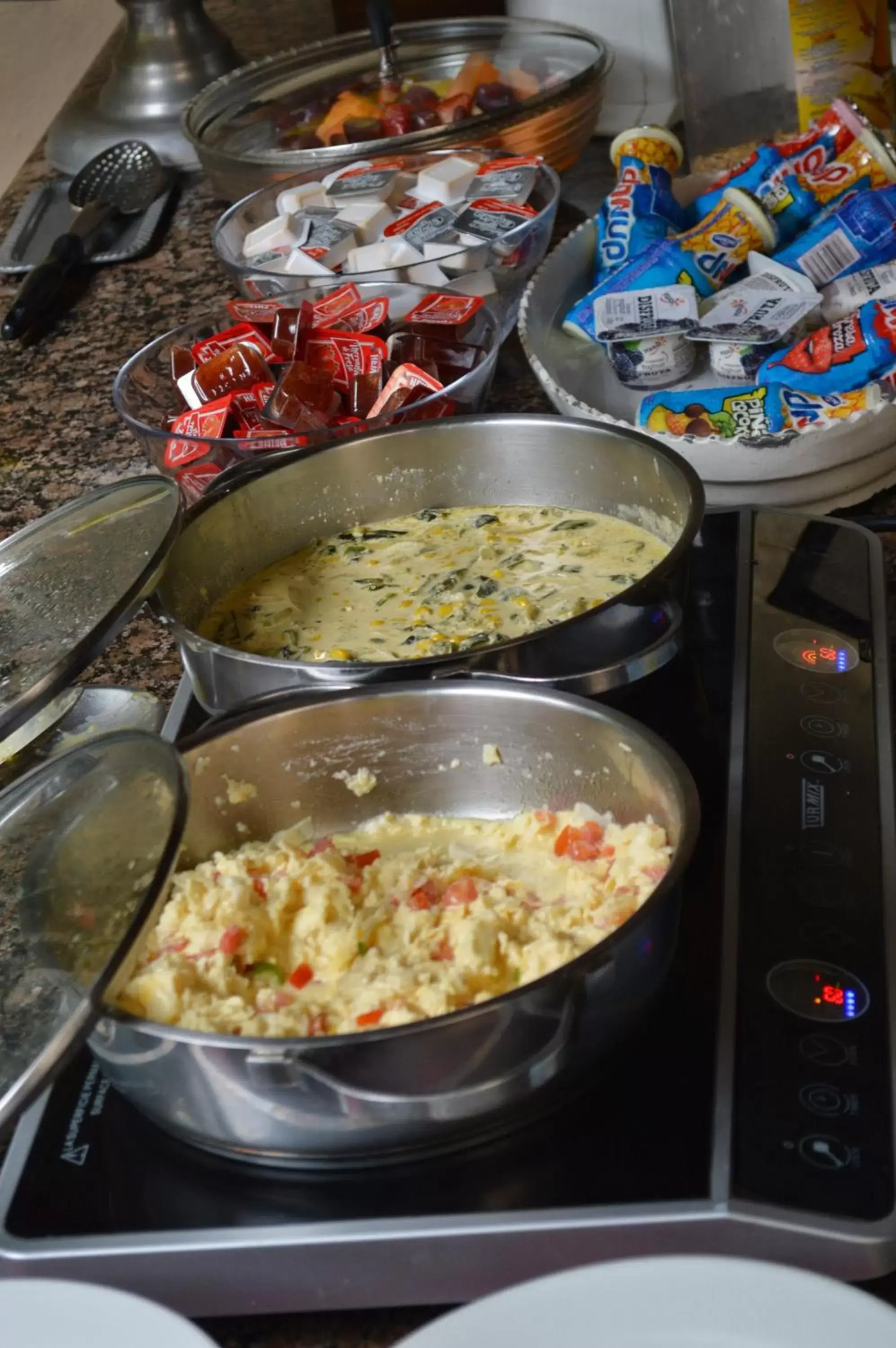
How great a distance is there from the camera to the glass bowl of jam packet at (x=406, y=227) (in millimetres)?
1361

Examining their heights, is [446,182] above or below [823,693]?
above

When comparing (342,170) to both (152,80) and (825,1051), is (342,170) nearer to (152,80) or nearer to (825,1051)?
(152,80)

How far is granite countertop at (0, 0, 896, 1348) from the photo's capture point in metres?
1.11

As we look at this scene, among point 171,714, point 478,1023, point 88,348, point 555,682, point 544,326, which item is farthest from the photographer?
point 88,348

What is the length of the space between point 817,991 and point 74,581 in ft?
1.67

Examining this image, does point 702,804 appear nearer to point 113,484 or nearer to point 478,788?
point 478,788

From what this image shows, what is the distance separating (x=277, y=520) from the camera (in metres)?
1.02

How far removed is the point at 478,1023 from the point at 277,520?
1.84 ft

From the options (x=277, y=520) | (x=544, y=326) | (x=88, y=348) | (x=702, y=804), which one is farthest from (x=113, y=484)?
(x=88, y=348)

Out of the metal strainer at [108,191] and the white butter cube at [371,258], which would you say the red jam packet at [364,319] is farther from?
the metal strainer at [108,191]

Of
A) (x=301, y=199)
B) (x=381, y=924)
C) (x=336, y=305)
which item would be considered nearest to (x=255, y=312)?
(x=336, y=305)

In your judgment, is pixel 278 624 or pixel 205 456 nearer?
Result: pixel 278 624

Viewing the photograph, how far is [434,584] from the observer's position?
0.98 metres

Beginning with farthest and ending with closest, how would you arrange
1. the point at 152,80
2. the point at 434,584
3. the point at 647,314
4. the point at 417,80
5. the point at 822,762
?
the point at 152,80 → the point at 417,80 → the point at 647,314 → the point at 434,584 → the point at 822,762
